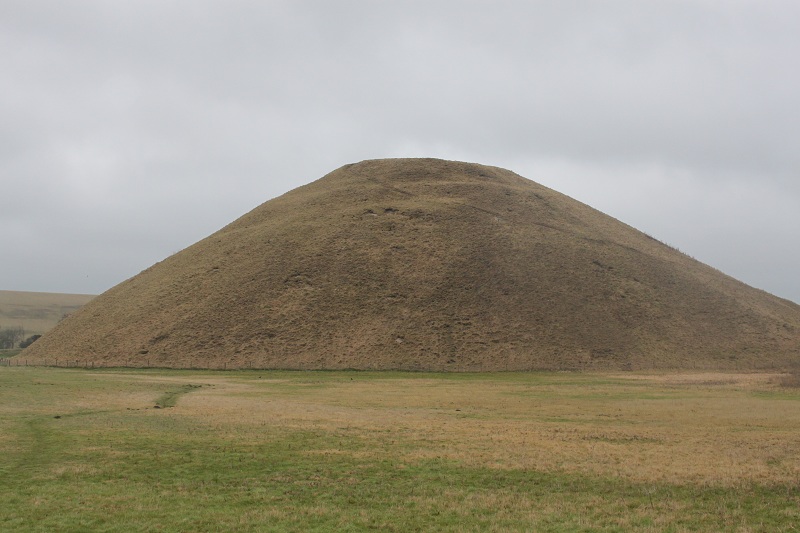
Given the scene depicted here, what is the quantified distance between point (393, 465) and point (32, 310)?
180 meters

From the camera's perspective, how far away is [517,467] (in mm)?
17938

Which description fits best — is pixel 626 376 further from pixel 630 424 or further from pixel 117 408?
pixel 117 408

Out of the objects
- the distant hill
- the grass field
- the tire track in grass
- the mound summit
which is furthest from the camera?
the distant hill

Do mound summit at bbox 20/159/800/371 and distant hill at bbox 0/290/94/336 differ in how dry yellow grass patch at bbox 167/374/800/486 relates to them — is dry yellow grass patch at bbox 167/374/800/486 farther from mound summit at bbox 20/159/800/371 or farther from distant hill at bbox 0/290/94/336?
distant hill at bbox 0/290/94/336

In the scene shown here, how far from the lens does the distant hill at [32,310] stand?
151288 millimetres

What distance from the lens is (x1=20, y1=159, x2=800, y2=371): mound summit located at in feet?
213

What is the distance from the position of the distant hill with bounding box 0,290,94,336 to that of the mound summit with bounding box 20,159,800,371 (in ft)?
252

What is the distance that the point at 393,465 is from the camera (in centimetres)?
1820

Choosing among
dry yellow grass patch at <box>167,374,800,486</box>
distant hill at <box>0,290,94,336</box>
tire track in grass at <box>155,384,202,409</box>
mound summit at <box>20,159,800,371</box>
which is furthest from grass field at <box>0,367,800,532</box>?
distant hill at <box>0,290,94,336</box>

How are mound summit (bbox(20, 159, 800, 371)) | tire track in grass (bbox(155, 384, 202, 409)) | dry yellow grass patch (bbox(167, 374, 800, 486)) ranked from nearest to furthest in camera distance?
dry yellow grass patch (bbox(167, 374, 800, 486)) → tire track in grass (bbox(155, 384, 202, 409)) → mound summit (bbox(20, 159, 800, 371))

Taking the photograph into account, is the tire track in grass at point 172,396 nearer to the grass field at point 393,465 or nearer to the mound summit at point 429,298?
the grass field at point 393,465

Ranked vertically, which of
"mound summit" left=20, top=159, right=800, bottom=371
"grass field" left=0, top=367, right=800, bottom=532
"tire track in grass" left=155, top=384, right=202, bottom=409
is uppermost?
"mound summit" left=20, top=159, right=800, bottom=371

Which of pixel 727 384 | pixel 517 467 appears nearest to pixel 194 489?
pixel 517 467

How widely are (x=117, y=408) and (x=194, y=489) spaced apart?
16.9 metres
